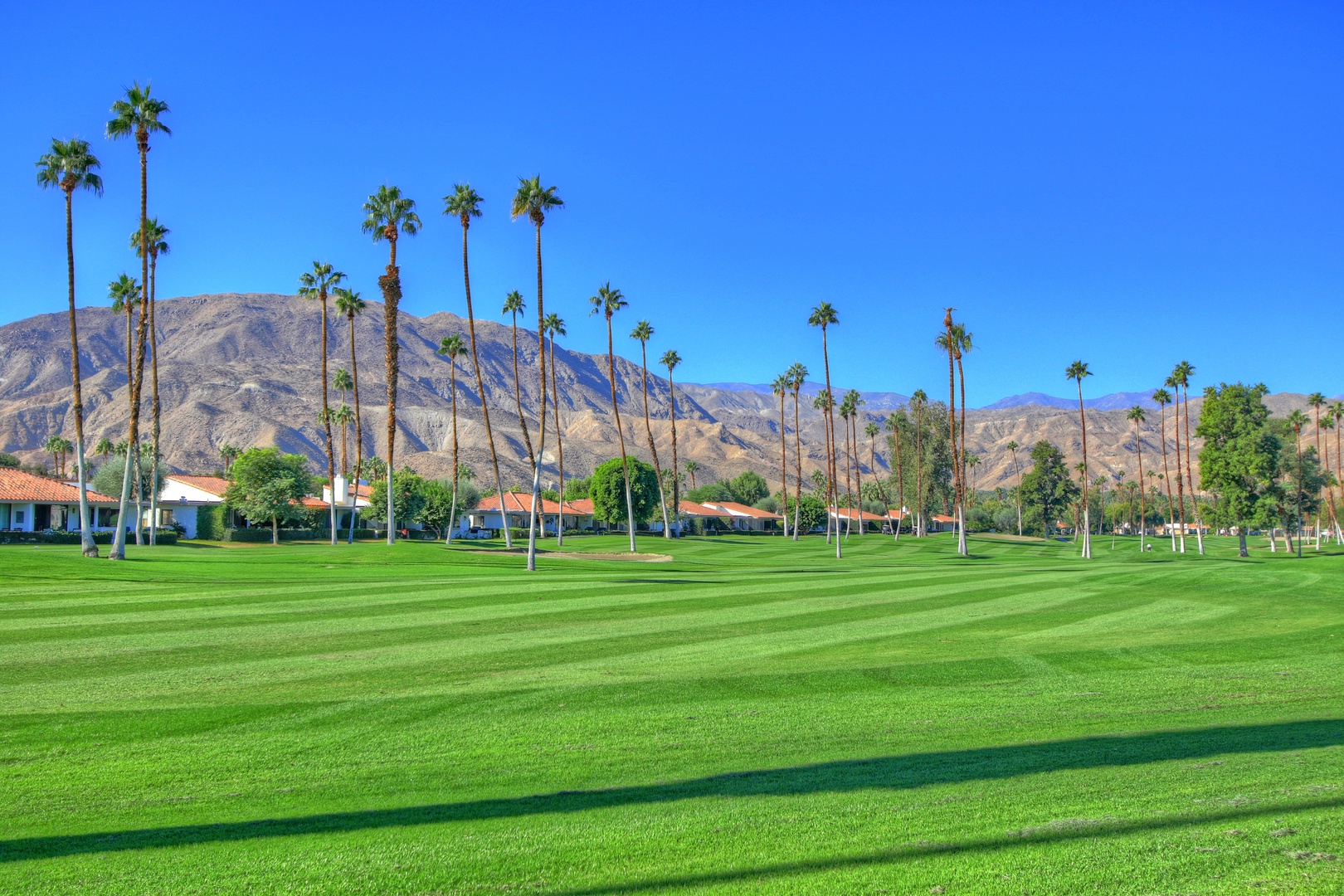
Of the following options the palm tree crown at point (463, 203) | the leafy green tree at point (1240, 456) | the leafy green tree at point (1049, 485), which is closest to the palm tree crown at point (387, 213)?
the palm tree crown at point (463, 203)

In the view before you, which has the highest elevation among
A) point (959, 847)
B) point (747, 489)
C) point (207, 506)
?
point (747, 489)

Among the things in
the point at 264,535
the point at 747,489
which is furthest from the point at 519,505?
Result: the point at 747,489

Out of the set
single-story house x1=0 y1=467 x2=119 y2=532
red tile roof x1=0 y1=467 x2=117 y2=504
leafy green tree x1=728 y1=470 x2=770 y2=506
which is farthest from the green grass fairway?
leafy green tree x1=728 y1=470 x2=770 y2=506

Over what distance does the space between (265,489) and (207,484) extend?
16191 mm

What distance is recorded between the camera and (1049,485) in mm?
137250

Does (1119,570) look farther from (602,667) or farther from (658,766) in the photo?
(658,766)

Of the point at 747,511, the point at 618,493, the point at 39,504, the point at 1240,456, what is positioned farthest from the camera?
the point at 747,511

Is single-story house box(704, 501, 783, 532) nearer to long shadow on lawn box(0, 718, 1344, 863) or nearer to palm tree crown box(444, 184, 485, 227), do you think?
palm tree crown box(444, 184, 485, 227)

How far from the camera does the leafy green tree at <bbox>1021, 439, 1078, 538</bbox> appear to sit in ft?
446

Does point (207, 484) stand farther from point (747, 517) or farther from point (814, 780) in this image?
point (814, 780)

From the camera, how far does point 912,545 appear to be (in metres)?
90.1

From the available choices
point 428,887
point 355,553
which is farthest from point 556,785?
point 355,553

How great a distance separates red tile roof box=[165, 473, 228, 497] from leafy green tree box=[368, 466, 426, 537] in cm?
1420

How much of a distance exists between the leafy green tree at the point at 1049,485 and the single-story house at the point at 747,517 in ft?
128
